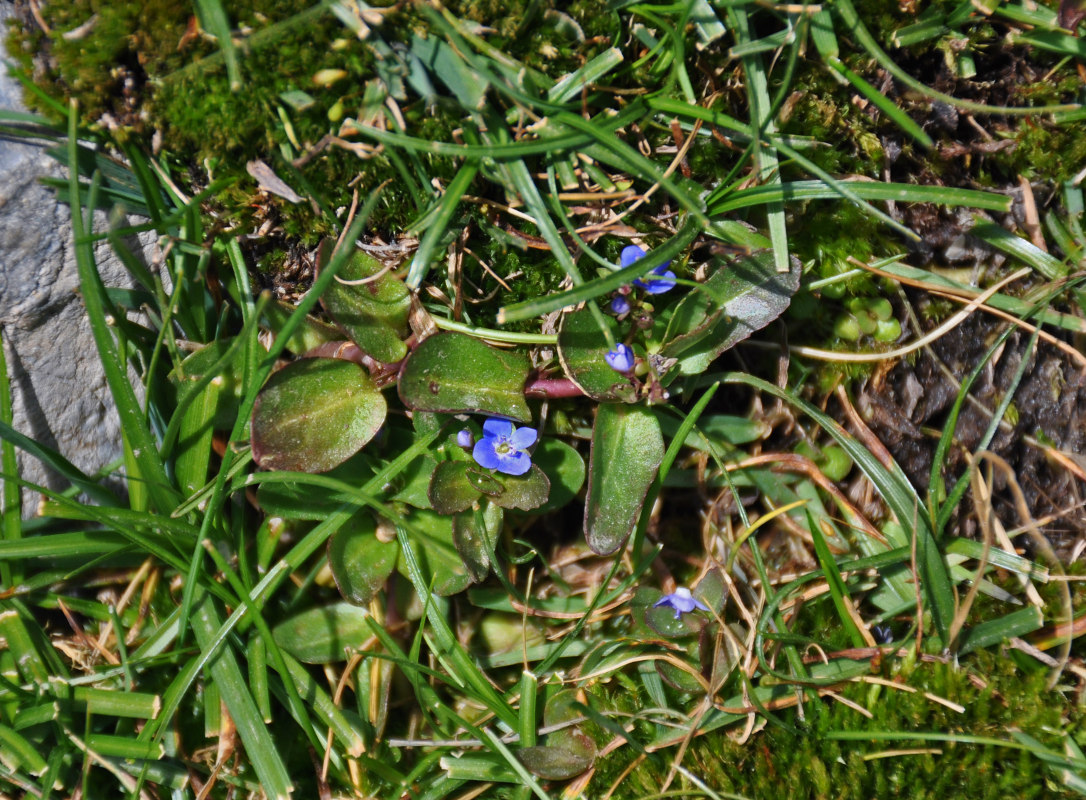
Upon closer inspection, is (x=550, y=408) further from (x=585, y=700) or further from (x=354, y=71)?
(x=354, y=71)

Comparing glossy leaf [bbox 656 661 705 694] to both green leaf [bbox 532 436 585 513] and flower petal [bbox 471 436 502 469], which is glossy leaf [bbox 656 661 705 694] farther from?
flower petal [bbox 471 436 502 469]

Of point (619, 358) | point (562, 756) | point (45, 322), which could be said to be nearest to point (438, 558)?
point (562, 756)

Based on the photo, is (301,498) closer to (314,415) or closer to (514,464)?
(314,415)

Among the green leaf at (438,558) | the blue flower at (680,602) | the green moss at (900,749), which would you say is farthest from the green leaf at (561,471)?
the green moss at (900,749)

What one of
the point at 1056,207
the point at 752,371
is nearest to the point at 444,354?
the point at 752,371

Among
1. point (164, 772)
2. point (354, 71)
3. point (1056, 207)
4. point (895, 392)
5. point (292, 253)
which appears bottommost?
point (164, 772)

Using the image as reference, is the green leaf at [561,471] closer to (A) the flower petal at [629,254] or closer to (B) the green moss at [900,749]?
(A) the flower petal at [629,254]

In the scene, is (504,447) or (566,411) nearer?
(504,447)
